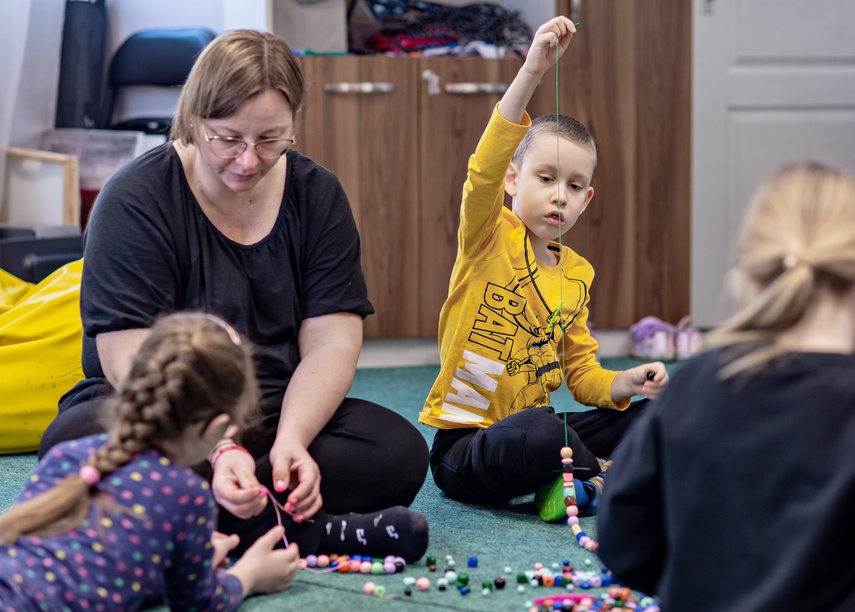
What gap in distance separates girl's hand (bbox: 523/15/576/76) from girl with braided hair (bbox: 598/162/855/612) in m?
0.61

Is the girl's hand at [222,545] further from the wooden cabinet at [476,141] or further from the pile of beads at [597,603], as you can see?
the wooden cabinet at [476,141]

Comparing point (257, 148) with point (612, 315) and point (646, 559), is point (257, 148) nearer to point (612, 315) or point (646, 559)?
point (646, 559)

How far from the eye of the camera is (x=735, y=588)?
0.84 m

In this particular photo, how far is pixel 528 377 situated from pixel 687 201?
62.5 inches

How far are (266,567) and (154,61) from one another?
2461mm

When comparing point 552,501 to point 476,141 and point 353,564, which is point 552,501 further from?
point 476,141

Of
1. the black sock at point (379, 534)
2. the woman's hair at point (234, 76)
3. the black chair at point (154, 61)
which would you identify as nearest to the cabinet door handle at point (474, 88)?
the black chair at point (154, 61)

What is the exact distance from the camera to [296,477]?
51.3 inches

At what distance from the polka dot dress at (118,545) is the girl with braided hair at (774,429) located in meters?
0.43

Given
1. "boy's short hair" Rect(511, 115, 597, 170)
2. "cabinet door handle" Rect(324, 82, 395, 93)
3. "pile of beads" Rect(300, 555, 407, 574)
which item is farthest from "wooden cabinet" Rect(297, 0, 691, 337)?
"pile of beads" Rect(300, 555, 407, 574)

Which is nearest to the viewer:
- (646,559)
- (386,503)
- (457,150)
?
(646,559)

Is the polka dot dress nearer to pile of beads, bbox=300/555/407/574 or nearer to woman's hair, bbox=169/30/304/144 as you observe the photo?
pile of beads, bbox=300/555/407/574

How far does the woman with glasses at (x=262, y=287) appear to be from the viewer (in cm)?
129

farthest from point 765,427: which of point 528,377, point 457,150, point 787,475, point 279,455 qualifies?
point 457,150
